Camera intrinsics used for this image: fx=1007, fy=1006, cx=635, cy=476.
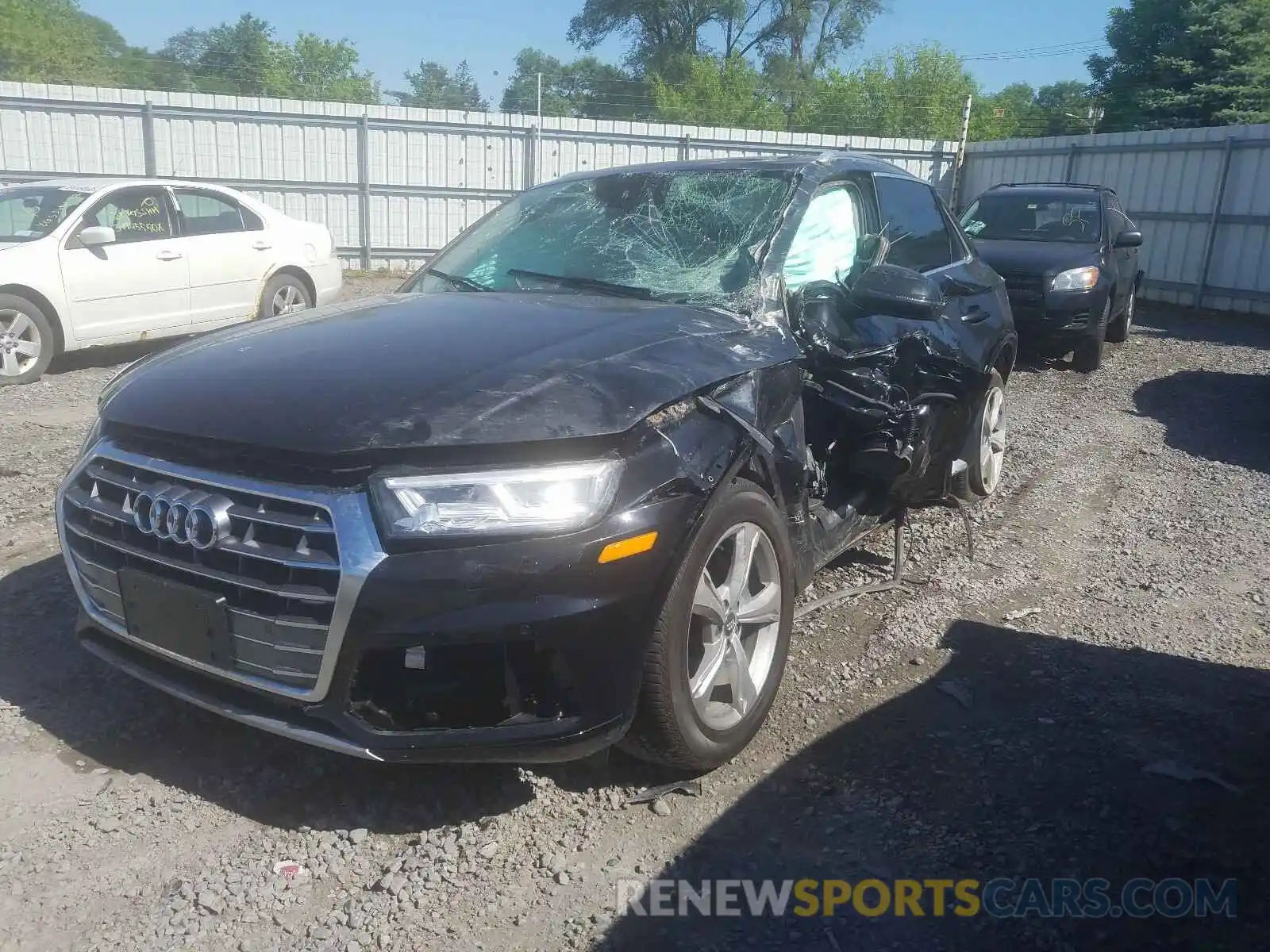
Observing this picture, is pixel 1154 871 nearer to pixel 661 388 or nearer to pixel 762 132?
pixel 661 388

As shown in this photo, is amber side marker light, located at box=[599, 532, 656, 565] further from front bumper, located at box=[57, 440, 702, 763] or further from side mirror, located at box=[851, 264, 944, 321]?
side mirror, located at box=[851, 264, 944, 321]

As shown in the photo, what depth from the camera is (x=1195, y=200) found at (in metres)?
14.0

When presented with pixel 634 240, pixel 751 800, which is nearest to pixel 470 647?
pixel 751 800

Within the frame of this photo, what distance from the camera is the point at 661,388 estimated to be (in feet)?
8.58

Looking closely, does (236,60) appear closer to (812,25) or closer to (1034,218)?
(812,25)

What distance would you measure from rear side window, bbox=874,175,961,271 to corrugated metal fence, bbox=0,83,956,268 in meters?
A: 10.9

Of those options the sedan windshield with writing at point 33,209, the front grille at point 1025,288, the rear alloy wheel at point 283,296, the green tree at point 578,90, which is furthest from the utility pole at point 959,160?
the green tree at point 578,90

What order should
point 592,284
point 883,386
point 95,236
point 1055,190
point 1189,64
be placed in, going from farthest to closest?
1. point 1189,64
2. point 1055,190
3. point 95,236
4. point 883,386
5. point 592,284

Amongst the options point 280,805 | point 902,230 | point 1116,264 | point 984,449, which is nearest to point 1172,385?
point 1116,264

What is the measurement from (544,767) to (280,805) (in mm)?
718

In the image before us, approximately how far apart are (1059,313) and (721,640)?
24.3 feet

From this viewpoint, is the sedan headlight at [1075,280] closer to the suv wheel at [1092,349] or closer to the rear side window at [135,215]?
the suv wheel at [1092,349]

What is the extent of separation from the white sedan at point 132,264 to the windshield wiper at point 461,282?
4062 millimetres

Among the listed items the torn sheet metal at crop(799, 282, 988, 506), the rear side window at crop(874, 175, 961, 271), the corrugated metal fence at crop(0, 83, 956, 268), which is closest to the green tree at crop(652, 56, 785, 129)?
the corrugated metal fence at crop(0, 83, 956, 268)
